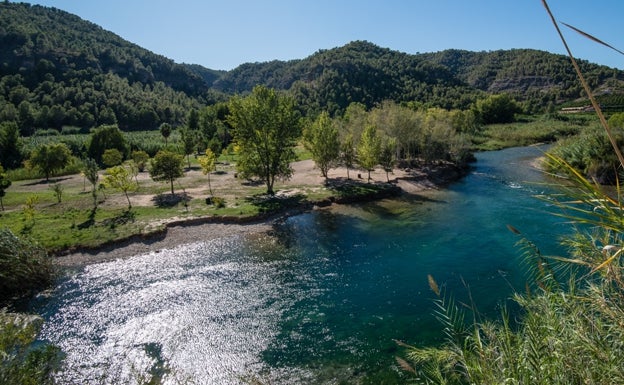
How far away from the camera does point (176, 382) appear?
45.0ft

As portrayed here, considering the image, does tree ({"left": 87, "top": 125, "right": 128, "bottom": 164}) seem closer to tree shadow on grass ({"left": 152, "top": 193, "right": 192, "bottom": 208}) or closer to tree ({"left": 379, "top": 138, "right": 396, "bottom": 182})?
tree shadow on grass ({"left": 152, "top": 193, "right": 192, "bottom": 208})

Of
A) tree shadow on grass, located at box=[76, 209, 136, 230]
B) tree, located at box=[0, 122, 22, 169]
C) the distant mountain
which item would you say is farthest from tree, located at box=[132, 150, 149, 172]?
the distant mountain

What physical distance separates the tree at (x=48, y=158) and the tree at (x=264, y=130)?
92.1 feet

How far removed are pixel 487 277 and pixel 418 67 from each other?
568ft

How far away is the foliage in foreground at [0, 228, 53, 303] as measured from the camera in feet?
65.3

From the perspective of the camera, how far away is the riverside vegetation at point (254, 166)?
22.2 feet

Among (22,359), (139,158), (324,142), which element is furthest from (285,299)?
(139,158)

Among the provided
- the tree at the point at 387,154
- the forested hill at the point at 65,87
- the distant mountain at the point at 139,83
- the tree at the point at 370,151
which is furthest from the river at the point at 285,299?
the forested hill at the point at 65,87

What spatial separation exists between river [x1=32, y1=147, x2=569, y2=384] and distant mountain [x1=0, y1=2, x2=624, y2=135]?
356 ft

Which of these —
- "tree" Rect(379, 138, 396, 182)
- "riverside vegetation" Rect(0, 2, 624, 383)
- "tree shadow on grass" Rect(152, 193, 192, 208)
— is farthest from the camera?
"tree" Rect(379, 138, 396, 182)

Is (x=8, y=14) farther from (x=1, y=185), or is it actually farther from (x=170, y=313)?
(x=170, y=313)

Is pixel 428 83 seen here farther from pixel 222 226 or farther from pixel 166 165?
pixel 222 226

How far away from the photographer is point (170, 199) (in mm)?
37781

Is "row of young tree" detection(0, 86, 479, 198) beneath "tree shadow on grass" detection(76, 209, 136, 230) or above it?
above
